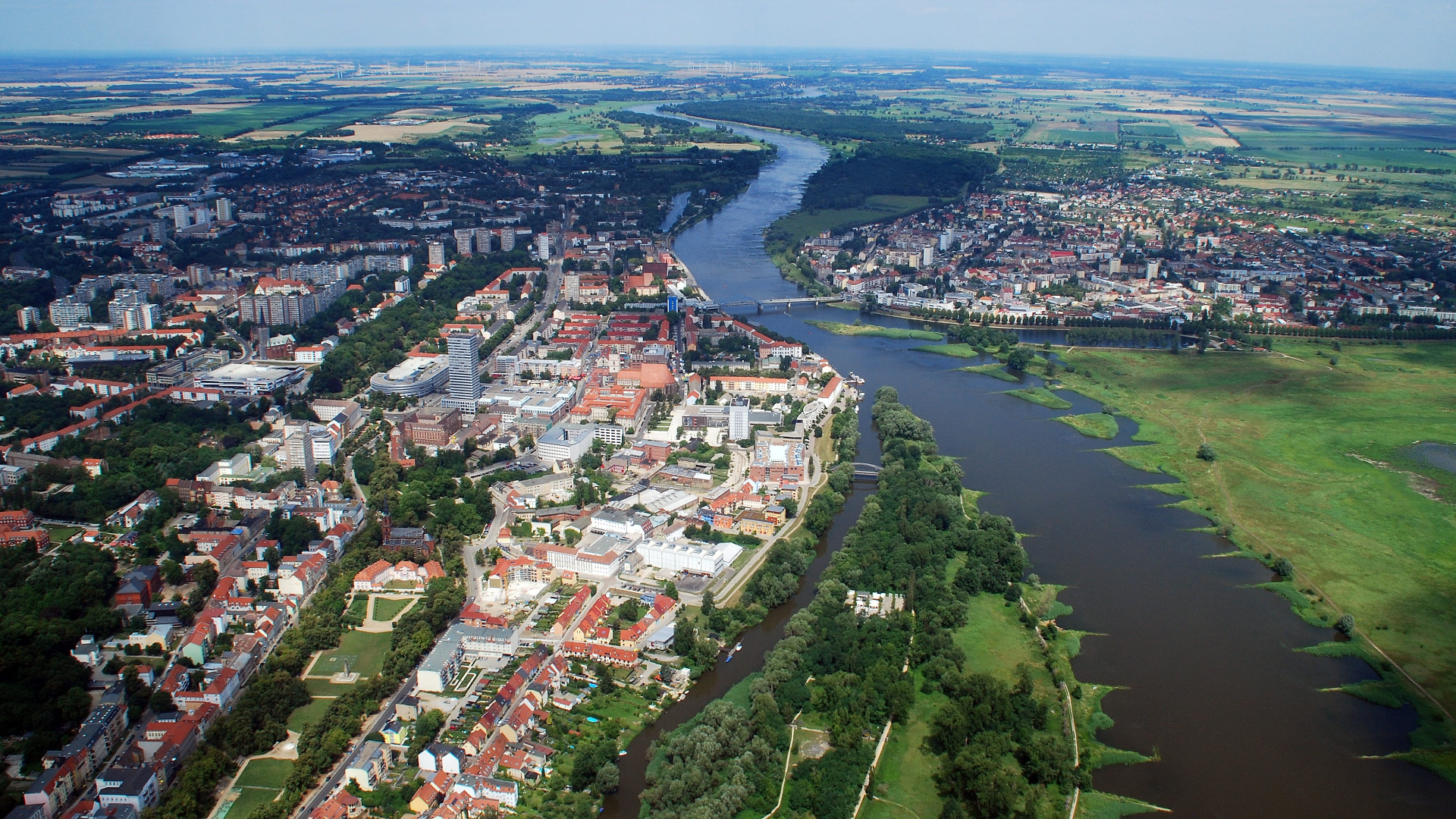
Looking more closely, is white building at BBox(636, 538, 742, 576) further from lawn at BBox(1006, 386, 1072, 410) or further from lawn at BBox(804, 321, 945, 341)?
lawn at BBox(804, 321, 945, 341)

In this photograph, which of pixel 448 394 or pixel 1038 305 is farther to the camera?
pixel 1038 305

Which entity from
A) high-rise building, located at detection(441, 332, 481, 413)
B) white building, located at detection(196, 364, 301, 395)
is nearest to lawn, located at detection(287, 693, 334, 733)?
high-rise building, located at detection(441, 332, 481, 413)

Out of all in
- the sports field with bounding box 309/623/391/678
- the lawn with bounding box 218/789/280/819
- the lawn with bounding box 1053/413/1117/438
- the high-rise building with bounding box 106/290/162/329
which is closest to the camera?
the lawn with bounding box 218/789/280/819

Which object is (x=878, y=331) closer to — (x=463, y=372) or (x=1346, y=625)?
(x=463, y=372)

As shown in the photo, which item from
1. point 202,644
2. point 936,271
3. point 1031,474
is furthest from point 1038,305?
point 202,644

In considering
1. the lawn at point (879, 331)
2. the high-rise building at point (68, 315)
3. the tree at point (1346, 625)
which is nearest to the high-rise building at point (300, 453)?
the high-rise building at point (68, 315)

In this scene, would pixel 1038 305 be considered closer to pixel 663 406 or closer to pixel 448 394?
pixel 663 406
